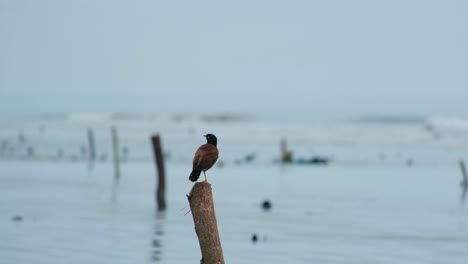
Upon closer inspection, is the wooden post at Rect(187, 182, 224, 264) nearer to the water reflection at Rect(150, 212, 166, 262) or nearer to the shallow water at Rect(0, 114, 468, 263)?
the shallow water at Rect(0, 114, 468, 263)

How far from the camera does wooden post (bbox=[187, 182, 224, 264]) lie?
37.1 feet

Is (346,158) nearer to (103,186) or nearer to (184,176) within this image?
(184,176)

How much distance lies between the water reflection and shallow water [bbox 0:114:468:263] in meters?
0.02

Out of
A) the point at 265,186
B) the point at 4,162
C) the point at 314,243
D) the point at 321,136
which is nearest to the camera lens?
the point at 314,243

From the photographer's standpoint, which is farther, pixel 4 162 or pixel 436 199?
pixel 4 162

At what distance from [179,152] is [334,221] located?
78.1 ft

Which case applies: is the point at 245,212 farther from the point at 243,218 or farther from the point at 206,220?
the point at 206,220

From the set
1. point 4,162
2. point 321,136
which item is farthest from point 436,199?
point 321,136

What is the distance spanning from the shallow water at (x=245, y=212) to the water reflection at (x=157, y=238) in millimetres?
22

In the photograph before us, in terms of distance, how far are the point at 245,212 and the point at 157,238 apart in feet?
15.1

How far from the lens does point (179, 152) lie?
150ft

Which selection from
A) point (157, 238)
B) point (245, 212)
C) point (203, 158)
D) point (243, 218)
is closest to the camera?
point (203, 158)

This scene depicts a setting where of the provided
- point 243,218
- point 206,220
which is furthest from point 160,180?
point 206,220

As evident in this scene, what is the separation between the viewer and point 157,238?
62.6 ft
